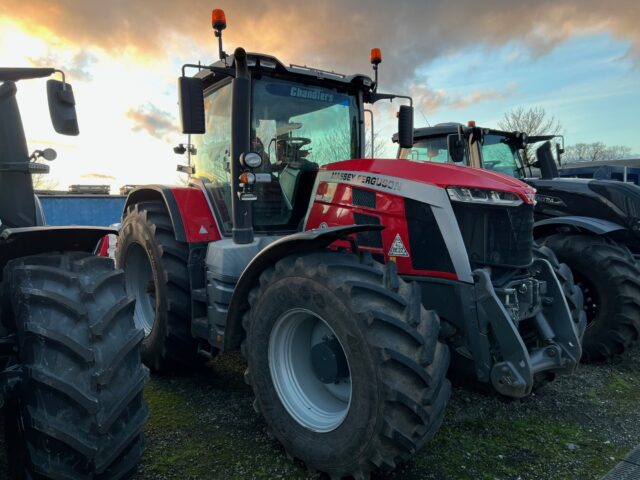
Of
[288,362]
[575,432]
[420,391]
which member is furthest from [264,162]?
[575,432]

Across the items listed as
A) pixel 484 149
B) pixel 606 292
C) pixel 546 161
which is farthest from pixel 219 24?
pixel 546 161

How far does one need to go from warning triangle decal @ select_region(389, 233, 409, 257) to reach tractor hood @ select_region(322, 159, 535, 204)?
1.23ft

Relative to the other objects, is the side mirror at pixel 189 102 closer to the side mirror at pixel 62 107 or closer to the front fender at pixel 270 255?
the side mirror at pixel 62 107

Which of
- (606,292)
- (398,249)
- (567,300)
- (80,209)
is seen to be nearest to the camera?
(398,249)

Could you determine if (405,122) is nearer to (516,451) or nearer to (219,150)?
(219,150)

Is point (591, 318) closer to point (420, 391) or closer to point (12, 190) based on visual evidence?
point (420, 391)

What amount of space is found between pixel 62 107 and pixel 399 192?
1.87 m

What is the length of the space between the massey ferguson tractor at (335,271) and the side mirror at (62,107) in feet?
2.49

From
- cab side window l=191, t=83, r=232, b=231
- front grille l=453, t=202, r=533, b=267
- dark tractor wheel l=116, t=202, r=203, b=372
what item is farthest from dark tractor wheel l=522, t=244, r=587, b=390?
dark tractor wheel l=116, t=202, r=203, b=372

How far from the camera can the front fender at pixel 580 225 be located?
4.47 metres

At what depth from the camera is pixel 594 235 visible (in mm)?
4543

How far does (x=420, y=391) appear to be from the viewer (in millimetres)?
2166

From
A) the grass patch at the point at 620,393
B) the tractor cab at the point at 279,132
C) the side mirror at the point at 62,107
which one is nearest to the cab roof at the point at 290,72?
the tractor cab at the point at 279,132

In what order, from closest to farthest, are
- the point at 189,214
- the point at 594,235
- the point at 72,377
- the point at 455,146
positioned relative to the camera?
the point at 72,377 → the point at 189,214 → the point at 594,235 → the point at 455,146
